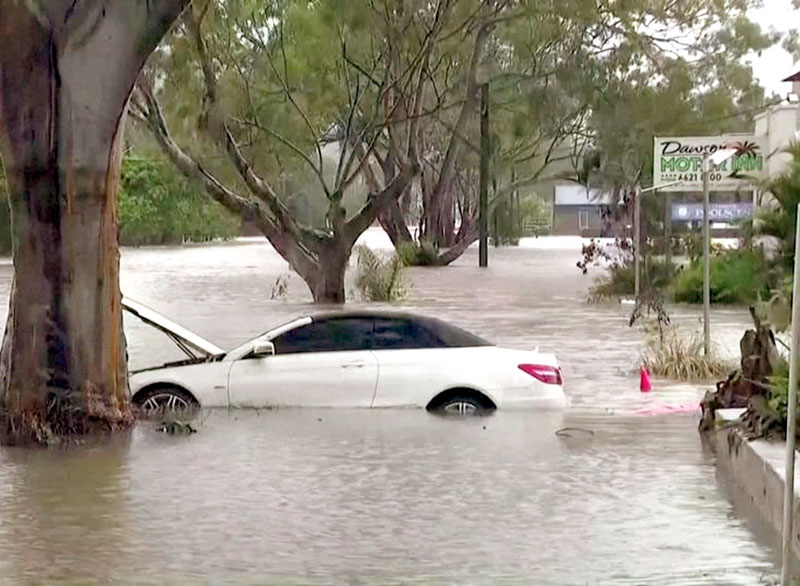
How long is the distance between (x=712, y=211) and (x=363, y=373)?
2432 cm

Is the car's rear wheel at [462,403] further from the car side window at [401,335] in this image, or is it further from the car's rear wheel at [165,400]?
the car's rear wheel at [165,400]

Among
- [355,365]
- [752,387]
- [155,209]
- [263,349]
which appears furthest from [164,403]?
[155,209]

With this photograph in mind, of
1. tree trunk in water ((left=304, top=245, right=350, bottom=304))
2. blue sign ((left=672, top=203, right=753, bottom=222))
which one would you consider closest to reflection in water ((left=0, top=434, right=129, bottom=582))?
tree trunk in water ((left=304, top=245, right=350, bottom=304))

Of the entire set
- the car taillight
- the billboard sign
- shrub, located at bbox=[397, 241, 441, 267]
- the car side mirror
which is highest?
the billboard sign

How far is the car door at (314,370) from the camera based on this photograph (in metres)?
16.1

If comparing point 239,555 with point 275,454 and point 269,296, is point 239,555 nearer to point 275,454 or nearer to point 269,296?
point 275,454

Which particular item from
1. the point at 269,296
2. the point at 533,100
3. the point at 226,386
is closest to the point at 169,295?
the point at 269,296

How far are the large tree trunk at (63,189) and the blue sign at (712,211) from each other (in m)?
23.7

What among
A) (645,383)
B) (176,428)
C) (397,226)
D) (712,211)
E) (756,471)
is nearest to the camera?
(756,471)

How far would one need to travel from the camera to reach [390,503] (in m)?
11.5

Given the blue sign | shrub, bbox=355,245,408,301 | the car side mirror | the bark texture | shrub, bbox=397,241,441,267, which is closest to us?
the bark texture

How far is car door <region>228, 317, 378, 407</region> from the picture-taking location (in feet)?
52.7

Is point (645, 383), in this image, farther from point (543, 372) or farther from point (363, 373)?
point (363, 373)

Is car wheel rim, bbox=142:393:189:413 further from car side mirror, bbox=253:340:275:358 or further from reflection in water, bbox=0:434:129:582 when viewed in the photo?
reflection in water, bbox=0:434:129:582
